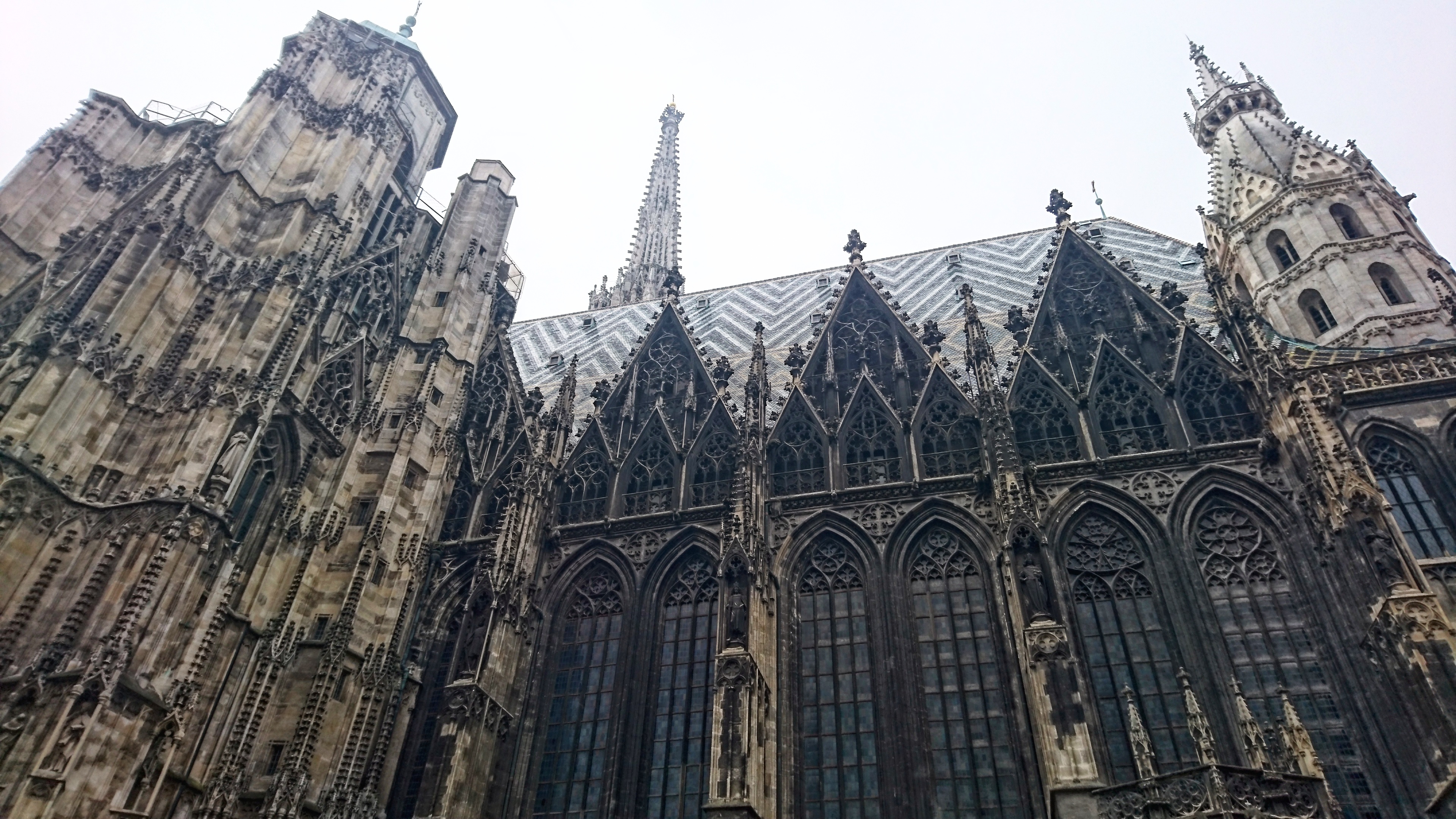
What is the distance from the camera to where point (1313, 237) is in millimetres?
21344

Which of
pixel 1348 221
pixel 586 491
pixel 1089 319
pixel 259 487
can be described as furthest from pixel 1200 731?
pixel 259 487

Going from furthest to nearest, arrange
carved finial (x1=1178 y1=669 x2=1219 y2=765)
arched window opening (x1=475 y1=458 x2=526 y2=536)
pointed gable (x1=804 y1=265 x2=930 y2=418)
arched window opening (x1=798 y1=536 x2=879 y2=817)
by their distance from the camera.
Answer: arched window opening (x1=475 y1=458 x2=526 y2=536)
pointed gable (x1=804 y1=265 x2=930 y2=418)
arched window opening (x1=798 y1=536 x2=879 y2=817)
carved finial (x1=1178 y1=669 x2=1219 y2=765)

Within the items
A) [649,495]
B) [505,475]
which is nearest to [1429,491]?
[649,495]

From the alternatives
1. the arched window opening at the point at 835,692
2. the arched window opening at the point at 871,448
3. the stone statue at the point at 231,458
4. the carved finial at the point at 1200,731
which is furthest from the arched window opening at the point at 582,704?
the carved finial at the point at 1200,731

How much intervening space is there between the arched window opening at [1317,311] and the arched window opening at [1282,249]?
3.16ft

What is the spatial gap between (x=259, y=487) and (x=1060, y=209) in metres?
20.2

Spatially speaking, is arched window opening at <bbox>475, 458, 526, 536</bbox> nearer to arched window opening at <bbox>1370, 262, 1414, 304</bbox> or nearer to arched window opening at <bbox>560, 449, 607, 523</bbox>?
arched window opening at <bbox>560, 449, 607, 523</bbox>

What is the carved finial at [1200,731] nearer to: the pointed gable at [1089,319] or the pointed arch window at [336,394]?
the pointed gable at [1089,319]

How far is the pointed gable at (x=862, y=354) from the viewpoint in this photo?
2112cm

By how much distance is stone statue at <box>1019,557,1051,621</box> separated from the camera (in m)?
15.2

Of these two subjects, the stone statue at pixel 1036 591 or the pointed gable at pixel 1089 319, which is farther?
the pointed gable at pixel 1089 319

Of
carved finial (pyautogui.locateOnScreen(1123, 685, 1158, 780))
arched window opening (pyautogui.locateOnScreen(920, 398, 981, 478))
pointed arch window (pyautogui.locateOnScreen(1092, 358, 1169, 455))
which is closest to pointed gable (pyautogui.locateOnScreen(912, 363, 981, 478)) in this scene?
arched window opening (pyautogui.locateOnScreen(920, 398, 981, 478))

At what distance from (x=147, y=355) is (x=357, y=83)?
11.7 meters

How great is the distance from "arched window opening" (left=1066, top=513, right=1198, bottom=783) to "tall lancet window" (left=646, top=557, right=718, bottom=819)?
6.60 metres
